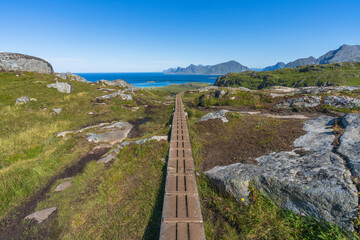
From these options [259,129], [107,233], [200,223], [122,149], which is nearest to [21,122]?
[122,149]

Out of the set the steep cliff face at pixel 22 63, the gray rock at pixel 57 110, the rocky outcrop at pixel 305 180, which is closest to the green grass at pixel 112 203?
the rocky outcrop at pixel 305 180

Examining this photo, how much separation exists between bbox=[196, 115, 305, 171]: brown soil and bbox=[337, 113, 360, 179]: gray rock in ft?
6.77

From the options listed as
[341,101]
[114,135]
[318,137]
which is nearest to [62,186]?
[114,135]

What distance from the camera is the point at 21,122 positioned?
749 inches

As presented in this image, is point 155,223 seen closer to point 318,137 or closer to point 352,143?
point 352,143

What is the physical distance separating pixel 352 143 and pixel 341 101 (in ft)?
51.0

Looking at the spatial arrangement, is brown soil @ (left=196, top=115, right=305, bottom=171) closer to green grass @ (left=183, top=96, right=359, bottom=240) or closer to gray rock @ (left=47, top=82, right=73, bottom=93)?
green grass @ (left=183, top=96, right=359, bottom=240)

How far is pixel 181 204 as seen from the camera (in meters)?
6.42

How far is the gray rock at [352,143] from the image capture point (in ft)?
17.2

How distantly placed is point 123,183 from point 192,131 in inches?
342

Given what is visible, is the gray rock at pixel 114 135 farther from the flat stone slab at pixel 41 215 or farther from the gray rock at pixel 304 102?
the gray rock at pixel 304 102

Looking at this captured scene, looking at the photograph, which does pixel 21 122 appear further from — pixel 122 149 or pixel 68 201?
pixel 68 201

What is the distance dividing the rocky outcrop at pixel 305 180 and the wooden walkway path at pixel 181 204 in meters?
1.52

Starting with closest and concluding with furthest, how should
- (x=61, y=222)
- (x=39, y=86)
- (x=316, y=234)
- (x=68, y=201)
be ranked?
(x=316, y=234) < (x=61, y=222) < (x=68, y=201) < (x=39, y=86)
